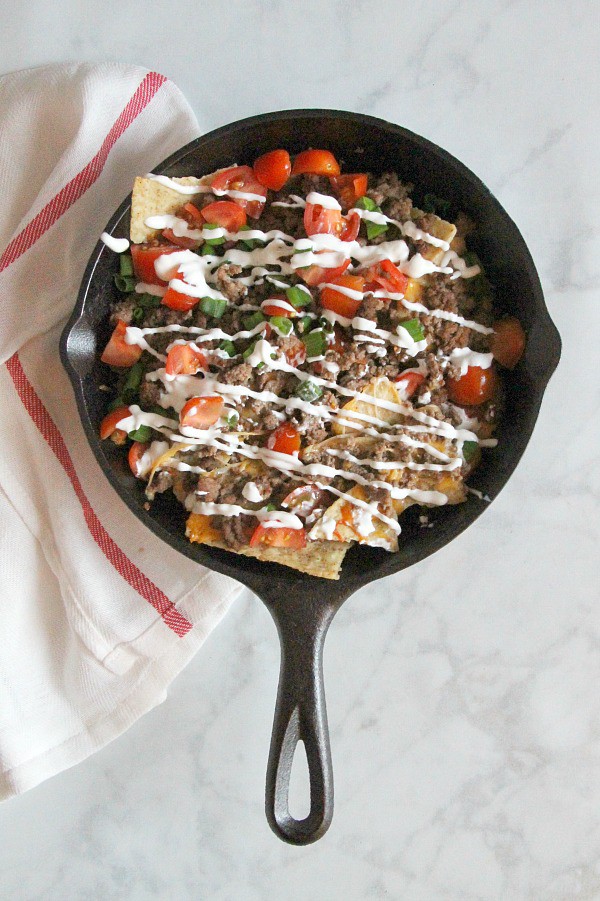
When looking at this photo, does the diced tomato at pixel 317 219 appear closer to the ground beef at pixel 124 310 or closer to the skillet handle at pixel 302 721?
the ground beef at pixel 124 310

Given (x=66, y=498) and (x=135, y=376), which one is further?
(x=66, y=498)

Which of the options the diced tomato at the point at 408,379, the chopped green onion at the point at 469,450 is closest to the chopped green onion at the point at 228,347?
the diced tomato at the point at 408,379

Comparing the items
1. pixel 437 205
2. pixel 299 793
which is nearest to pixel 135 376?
pixel 437 205

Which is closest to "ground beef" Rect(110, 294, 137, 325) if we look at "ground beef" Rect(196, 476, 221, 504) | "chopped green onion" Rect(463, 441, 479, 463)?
"ground beef" Rect(196, 476, 221, 504)

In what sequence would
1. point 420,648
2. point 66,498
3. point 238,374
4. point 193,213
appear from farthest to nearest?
point 420,648 → point 66,498 → point 193,213 → point 238,374

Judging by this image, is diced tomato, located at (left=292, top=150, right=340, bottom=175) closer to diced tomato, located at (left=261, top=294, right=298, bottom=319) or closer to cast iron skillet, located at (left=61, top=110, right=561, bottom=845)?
cast iron skillet, located at (left=61, top=110, right=561, bottom=845)

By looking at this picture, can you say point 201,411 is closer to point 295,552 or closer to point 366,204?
point 295,552
